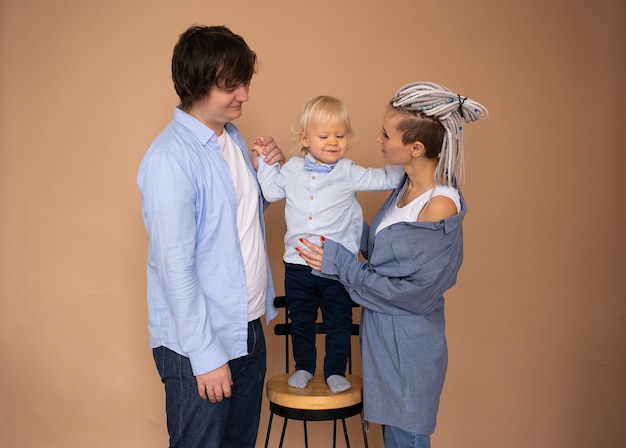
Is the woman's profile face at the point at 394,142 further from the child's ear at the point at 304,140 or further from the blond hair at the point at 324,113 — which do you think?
Answer: the child's ear at the point at 304,140

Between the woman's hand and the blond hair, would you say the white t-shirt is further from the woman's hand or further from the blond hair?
the blond hair

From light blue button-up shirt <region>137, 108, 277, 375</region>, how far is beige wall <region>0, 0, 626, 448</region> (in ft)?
3.70

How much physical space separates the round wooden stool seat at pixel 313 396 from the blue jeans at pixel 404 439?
170 millimetres

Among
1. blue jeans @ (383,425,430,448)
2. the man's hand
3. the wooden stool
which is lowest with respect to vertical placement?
blue jeans @ (383,425,430,448)

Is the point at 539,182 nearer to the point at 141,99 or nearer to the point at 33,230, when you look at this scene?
the point at 141,99

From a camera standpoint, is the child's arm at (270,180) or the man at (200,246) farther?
the child's arm at (270,180)

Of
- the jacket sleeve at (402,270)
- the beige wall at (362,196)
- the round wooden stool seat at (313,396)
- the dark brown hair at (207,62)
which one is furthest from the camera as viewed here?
the beige wall at (362,196)

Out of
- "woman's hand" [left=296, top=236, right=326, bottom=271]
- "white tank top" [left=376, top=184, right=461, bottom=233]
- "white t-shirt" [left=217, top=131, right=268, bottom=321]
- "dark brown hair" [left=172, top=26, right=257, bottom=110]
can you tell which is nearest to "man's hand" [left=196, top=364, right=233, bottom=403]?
"white t-shirt" [left=217, top=131, right=268, bottom=321]

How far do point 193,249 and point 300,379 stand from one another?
0.78 m

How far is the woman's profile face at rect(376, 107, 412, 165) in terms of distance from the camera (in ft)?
7.57

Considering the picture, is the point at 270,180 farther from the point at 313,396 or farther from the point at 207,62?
the point at 313,396

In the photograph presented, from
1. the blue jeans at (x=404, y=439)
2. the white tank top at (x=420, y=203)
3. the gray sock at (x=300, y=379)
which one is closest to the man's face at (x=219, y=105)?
the white tank top at (x=420, y=203)

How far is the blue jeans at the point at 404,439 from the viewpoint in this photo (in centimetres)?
228

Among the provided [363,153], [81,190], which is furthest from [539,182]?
[81,190]
